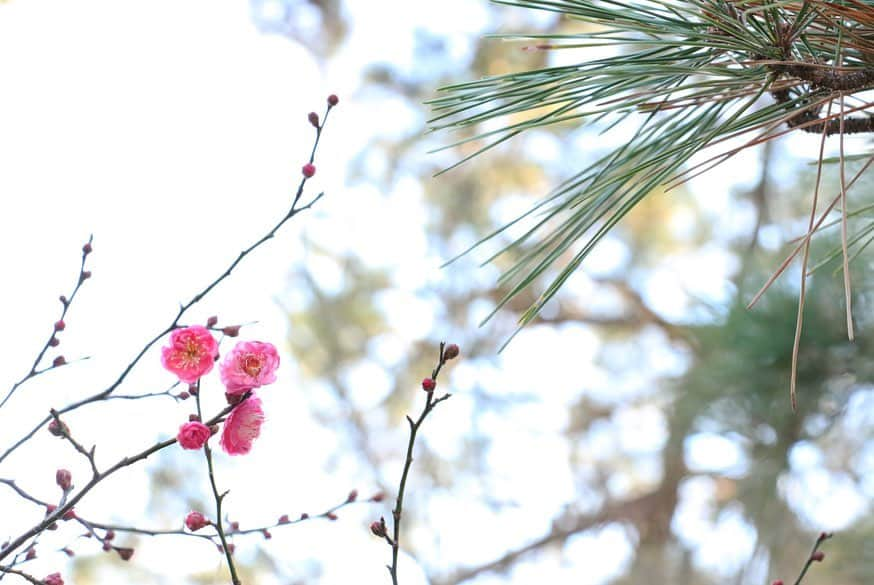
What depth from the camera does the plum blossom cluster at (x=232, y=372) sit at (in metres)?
0.39

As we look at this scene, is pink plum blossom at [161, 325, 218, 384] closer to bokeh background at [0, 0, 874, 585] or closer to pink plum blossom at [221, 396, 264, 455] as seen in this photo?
pink plum blossom at [221, 396, 264, 455]

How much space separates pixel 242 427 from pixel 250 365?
0.10ft

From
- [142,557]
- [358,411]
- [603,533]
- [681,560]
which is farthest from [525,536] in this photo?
[142,557]

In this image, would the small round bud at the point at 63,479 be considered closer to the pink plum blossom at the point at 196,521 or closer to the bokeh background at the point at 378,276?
the pink plum blossom at the point at 196,521

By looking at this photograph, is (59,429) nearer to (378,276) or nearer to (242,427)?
(242,427)

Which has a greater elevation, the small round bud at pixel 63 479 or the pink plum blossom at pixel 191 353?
the pink plum blossom at pixel 191 353

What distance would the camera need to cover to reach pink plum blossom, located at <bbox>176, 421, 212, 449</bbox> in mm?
364

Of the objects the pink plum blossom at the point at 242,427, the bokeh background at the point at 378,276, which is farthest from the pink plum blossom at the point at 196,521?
the bokeh background at the point at 378,276

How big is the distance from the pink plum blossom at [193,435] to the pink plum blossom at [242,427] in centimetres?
4

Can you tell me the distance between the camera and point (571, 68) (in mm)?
458

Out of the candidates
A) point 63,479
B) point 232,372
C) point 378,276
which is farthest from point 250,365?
point 378,276

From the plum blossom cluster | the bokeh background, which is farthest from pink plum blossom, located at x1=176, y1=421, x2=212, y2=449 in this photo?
the bokeh background

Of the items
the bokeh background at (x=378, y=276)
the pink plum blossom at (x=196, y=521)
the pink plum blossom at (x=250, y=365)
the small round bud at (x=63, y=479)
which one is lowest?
the pink plum blossom at (x=196, y=521)

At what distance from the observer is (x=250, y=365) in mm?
389
